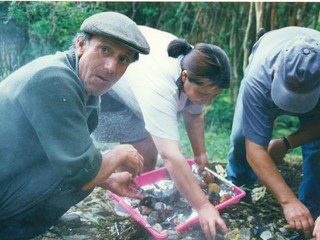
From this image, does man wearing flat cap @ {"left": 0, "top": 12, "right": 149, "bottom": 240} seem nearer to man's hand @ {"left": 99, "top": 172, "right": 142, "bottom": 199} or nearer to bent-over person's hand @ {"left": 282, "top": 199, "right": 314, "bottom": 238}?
man's hand @ {"left": 99, "top": 172, "right": 142, "bottom": 199}

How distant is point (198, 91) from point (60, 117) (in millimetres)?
554

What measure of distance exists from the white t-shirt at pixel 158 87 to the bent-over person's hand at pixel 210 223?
10.7 inches

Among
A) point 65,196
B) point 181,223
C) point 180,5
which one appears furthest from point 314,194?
point 180,5

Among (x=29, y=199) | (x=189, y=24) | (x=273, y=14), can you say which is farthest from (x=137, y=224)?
(x=189, y=24)

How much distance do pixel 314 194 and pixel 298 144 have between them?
224 millimetres

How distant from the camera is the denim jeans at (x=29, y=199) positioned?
3.28 ft

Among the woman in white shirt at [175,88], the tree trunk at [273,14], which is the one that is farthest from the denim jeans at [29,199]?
the tree trunk at [273,14]

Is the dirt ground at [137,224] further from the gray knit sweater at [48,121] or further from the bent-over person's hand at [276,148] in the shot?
the gray knit sweater at [48,121]

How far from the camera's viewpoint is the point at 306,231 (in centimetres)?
123

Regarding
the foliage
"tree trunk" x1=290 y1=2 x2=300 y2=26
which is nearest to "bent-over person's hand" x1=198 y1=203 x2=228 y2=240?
the foliage

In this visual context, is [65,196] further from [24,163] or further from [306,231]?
[306,231]

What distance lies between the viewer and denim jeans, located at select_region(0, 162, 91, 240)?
1.00 meters

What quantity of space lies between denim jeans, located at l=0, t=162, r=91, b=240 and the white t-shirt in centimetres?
37

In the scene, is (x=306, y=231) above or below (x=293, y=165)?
above
